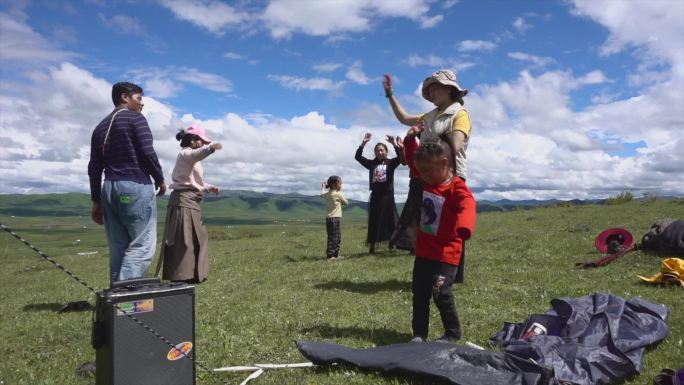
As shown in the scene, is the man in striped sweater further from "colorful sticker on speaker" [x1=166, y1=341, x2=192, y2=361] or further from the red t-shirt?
the red t-shirt

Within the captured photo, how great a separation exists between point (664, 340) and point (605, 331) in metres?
0.95

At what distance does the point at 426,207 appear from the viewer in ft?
20.2

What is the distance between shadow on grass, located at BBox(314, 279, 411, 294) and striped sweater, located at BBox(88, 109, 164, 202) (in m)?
4.67

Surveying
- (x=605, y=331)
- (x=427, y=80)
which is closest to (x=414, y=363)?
(x=605, y=331)

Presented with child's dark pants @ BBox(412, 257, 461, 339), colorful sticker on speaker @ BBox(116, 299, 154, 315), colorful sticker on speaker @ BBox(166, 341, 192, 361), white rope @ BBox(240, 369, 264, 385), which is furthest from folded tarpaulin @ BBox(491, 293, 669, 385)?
colorful sticker on speaker @ BBox(116, 299, 154, 315)

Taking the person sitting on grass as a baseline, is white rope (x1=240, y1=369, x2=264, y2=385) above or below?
below

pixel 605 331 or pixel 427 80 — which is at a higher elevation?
pixel 427 80

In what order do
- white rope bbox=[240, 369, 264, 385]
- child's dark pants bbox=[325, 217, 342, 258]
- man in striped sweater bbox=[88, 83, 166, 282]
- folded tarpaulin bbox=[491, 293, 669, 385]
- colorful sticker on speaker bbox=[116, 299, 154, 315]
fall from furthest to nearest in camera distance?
1. child's dark pants bbox=[325, 217, 342, 258]
2. man in striped sweater bbox=[88, 83, 166, 282]
3. white rope bbox=[240, 369, 264, 385]
4. folded tarpaulin bbox=[491, 293, 669, 385]
5. colorful sticker on speaker bbox=[116, 299, 154, 315]

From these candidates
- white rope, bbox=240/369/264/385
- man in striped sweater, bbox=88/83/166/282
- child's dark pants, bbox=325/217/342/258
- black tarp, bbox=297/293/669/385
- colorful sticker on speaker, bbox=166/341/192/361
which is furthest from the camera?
child's dark pants, bbox=325/217/342/258

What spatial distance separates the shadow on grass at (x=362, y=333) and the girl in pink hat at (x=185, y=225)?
126 inches

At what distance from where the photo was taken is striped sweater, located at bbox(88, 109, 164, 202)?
7.00 meters

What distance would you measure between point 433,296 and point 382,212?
898cm

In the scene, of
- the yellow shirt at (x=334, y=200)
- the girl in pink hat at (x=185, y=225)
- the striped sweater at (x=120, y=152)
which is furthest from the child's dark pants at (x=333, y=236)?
the striped sweater at (x=120, y=152)

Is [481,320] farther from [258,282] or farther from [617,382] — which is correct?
[258,282]
